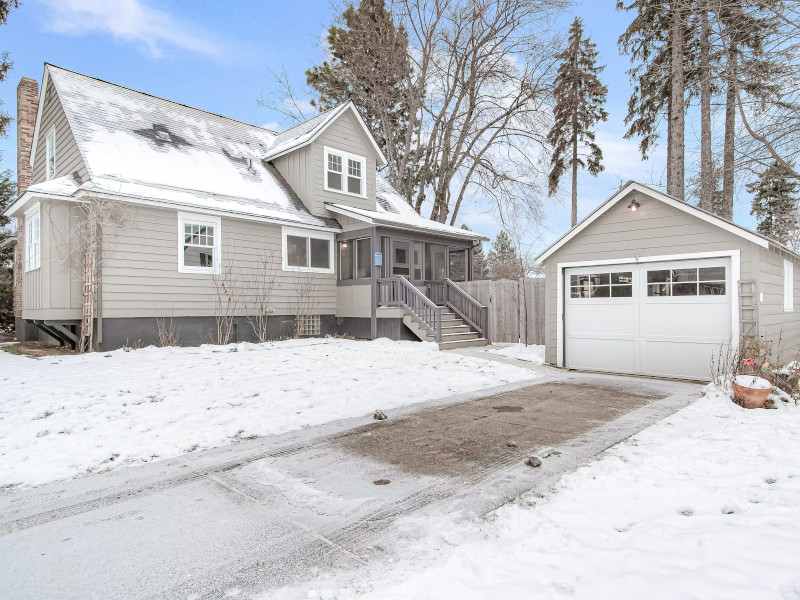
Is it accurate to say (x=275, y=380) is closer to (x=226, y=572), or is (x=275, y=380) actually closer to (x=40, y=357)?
(x=226, y=572)

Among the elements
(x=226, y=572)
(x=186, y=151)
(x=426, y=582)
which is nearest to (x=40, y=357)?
(x=186, y=151)

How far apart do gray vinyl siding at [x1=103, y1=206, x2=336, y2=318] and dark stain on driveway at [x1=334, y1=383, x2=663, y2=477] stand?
758 cm

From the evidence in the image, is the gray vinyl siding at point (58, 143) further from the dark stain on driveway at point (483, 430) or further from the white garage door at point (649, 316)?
the white garage door at point (649, 316)

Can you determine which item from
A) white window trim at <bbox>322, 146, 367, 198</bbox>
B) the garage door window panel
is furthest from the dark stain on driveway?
white window trim at <bbox>322, 146, 367, 198</bbox>

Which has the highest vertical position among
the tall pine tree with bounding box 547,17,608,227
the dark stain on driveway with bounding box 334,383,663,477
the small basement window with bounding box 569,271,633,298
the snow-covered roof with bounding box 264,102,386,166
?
the tall pine tree with bounding box 547,17,608,227

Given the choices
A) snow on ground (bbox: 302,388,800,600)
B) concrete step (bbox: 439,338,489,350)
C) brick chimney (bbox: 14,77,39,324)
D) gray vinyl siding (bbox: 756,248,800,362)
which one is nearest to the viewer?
snow on ground (bbox: 302,388,800,600)

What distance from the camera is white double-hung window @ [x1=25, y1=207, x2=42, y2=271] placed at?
10102 millimetres

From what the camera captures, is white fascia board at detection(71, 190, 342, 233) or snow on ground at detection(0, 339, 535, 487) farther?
white fascia board at detection(71, 190, 342, 233)

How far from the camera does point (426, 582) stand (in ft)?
6.98

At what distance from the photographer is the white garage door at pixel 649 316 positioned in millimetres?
7848

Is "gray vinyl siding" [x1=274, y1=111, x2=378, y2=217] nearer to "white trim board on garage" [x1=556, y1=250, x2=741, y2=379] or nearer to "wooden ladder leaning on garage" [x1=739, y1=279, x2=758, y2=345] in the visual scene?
"white trim board on garage" [x1=556, y1=250, x2=741, y2=379]

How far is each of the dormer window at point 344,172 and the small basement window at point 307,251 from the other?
1804 mm

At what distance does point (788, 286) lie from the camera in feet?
31.2

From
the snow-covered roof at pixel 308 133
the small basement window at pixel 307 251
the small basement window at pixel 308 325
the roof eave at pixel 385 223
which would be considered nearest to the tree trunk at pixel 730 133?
the roof eave at pixel 385 223
